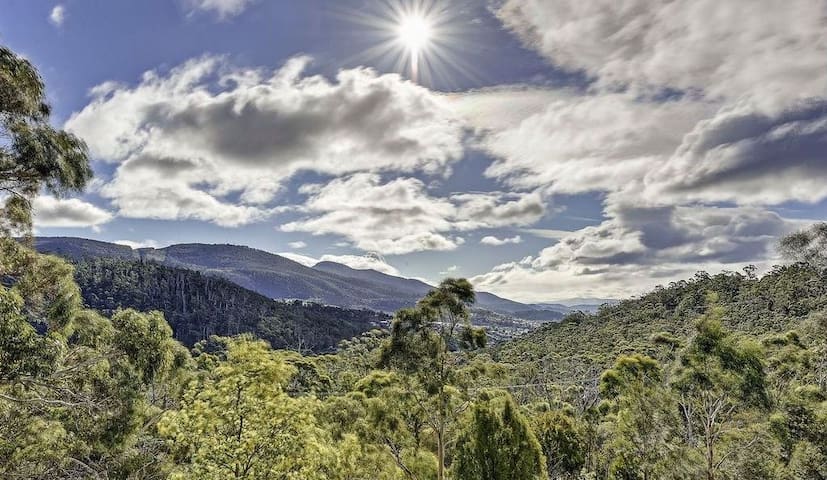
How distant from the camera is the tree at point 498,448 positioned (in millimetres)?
15188

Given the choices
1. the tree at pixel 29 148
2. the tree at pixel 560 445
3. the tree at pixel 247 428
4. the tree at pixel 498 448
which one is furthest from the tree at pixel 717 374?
the tree at pixel 29 148

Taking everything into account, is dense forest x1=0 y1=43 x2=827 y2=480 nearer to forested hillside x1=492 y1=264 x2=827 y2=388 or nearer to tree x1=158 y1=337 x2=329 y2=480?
tree x1=158 y1=337 x2=329 y2=480

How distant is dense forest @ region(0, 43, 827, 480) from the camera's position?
8.42m

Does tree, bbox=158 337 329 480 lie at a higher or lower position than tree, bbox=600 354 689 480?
higher

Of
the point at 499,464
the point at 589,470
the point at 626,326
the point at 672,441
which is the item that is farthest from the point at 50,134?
the point at 626,326

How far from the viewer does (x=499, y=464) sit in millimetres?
15172

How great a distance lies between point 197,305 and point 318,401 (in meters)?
180

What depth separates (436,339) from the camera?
52.4 feet

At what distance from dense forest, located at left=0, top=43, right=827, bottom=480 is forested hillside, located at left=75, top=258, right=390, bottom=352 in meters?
131

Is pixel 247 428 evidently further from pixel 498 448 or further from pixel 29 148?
pixel 498 448

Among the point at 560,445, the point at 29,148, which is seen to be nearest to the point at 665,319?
the point at 560,445

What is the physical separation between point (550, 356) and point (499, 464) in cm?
6153

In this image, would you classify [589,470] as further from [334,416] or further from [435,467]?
[334,416]

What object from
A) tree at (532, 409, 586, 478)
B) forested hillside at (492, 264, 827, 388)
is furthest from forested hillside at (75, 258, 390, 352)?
tree at (532, 409, 586, 478)
